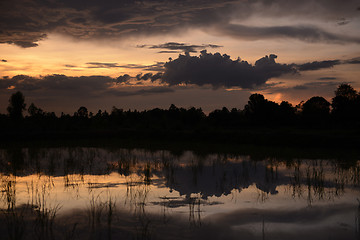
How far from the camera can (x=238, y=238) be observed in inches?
253

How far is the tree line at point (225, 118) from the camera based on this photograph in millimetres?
44969

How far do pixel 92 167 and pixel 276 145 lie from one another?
55.8 ft

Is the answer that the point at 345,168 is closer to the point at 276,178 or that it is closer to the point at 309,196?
the point at 276,178

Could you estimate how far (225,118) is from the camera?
67000mm

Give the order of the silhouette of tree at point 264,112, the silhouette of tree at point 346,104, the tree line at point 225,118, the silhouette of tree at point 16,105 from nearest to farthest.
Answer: the tree line at point 225,118 < the silhouette of tree at point 346,104 < the silhouette of tree at point 264,112 < the silhouette of tree at point 16,105

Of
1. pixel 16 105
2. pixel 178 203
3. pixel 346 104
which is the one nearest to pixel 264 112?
pixel 346 104

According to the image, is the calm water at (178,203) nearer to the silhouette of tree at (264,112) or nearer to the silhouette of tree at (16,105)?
the silhouette of tree at (264,112)

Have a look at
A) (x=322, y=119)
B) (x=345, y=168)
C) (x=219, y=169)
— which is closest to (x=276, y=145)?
(x=345, y=168)

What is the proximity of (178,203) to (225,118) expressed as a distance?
193 feet

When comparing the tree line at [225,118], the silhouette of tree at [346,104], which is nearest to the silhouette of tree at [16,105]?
the tree line at [225,118]

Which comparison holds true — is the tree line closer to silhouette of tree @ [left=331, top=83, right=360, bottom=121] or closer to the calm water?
silhouette of tree @ [left=331, top=83, right=360, bottom=121]

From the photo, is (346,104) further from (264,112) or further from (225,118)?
(225,118)

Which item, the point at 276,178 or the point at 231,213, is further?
the point at 276,178

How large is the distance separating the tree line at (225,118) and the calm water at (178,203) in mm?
24119
